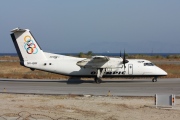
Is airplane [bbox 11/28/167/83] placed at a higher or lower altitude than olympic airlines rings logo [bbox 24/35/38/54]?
lower

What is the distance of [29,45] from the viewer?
3194 centimetres

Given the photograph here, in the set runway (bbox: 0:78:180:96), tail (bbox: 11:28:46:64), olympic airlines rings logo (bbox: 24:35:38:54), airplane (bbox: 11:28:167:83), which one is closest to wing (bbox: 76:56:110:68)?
airplane (bbox: 11:28:167:83)

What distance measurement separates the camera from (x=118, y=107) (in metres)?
15.7

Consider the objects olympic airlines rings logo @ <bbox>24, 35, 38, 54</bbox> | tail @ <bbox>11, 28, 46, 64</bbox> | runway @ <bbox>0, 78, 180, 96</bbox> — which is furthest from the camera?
olympic airlines rings logo @ <bbox>24, 35, 38, 54</bbox>

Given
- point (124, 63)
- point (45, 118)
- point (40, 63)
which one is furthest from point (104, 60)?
point (45, 118)

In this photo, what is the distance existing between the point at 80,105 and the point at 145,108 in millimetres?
3174

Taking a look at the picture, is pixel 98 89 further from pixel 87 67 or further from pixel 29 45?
pixel 29 45

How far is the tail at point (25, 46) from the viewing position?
3152cm

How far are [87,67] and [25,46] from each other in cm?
631

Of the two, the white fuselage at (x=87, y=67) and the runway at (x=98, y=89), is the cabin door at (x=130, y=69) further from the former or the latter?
the runway at (x=98, y=89)

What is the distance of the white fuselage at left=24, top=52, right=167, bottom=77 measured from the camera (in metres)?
30.9

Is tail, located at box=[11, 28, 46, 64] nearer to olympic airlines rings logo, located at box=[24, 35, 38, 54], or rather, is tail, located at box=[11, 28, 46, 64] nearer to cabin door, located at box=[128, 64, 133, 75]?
olympic airlines rings logo, located at box=[24, 35, 38, 54]

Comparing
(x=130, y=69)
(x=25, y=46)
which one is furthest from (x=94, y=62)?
(x=25, y=46)

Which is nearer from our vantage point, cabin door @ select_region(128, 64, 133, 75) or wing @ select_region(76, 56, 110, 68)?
wing @ select_region(76, 56, 110, 68)
